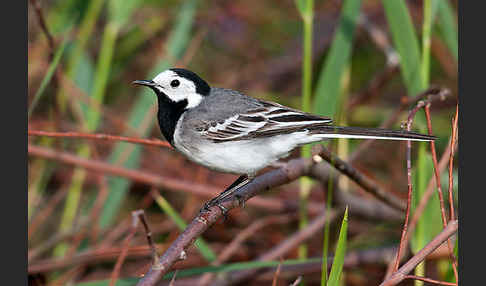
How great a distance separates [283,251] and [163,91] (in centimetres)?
Result: 117

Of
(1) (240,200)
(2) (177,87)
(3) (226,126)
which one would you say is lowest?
(1) (240,200)

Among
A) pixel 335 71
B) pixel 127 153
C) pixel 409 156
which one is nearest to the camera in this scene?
pixel 409 156

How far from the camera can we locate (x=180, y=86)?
2.57 m

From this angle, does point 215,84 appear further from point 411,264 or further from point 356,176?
point 411,264

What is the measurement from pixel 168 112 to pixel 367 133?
867mm

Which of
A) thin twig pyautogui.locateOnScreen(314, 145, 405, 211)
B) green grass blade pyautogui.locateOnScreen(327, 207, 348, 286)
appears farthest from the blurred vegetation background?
green grass blade pyautogui.locateOnScreen(327, 207, 348, 286)

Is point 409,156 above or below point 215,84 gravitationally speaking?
below

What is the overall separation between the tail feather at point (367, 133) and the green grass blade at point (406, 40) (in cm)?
52

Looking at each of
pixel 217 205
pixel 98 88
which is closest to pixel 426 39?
pixel 217 205

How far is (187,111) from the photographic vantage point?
103 inches

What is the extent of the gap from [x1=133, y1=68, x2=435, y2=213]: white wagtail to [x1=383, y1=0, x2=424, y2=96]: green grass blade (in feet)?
1.61

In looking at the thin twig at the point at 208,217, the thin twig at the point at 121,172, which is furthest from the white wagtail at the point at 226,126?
the thin twig at the point at 121,172

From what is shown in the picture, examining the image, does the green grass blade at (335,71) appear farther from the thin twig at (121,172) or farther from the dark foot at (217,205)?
the thin twig at (121,172)

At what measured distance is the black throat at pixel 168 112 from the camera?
259cm
